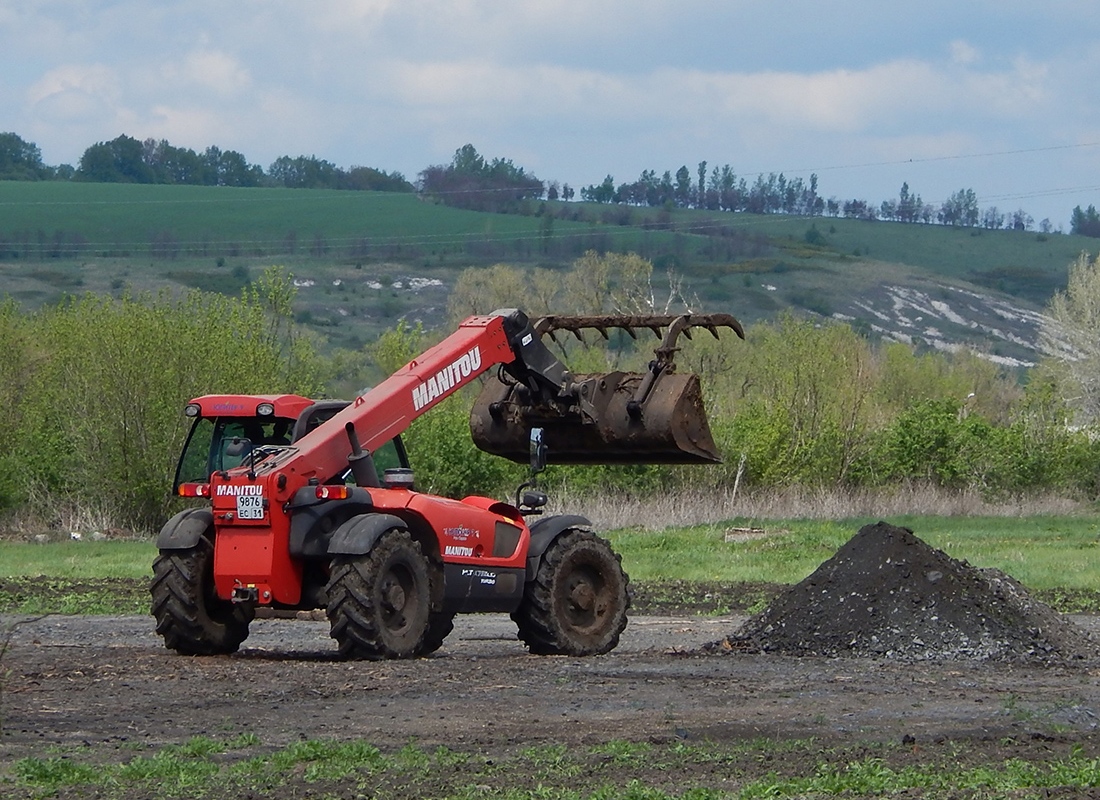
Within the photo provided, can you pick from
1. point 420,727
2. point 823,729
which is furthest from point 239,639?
point 823,729

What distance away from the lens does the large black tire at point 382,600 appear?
12.6 meters

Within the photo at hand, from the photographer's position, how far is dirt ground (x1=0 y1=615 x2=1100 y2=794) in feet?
30.9

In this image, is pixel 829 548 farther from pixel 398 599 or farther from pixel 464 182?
pixel 464 182

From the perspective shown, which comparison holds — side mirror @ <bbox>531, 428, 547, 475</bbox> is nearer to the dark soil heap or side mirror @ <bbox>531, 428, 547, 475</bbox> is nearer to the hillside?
the dark soil heap

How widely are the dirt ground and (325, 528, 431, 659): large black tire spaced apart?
281 millimetres

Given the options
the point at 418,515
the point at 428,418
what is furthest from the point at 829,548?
the point at 418,515

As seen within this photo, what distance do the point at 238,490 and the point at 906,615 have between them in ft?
19.5

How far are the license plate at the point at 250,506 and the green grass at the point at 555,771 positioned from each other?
370 cm

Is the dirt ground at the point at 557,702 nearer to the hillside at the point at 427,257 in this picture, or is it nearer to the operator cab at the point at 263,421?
the operator cab at the point at 263,421

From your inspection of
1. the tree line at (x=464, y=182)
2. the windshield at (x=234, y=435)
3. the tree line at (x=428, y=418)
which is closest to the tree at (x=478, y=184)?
the tree line at (x=464, y=182)

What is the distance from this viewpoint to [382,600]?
507 inches

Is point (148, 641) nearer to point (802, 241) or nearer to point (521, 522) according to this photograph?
point (521, 522)

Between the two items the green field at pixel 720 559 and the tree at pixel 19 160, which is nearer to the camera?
the green field at pixel 720 559

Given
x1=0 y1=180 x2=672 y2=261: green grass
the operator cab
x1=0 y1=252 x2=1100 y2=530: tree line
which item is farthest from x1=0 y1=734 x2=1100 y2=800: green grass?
x1=0 y1=180 x2=672 y2=261: green grass
